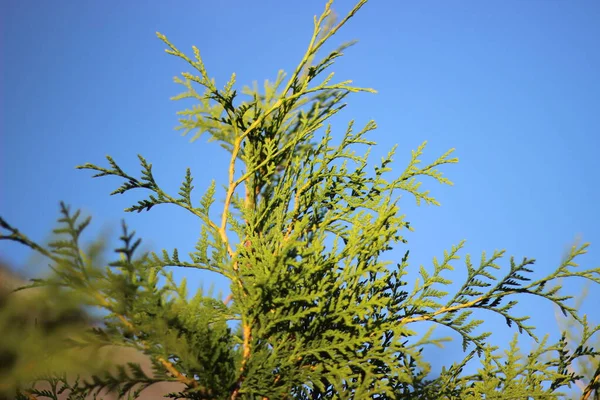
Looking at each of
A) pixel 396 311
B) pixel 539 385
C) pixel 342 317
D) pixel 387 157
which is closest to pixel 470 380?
pixel 539 385

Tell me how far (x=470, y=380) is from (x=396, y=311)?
3.61 ft

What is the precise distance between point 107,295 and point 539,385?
4007 millimetres

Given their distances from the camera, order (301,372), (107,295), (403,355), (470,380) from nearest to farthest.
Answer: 1. (107,295)
2. (301,372)
3. (403,355)
4. (470,380)

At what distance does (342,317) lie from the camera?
455 centimetres

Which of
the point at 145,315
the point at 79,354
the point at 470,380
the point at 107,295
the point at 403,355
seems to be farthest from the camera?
the point at 470,380

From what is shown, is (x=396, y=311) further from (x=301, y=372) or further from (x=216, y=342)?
(x=216, y=342)

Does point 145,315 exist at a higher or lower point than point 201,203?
lower

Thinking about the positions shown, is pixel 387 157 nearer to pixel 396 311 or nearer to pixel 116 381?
pixel 396 311

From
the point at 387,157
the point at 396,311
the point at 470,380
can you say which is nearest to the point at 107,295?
the point at 396,311

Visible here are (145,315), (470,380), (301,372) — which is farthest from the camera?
(470,380)

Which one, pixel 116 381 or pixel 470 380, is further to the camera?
pixel 470 380

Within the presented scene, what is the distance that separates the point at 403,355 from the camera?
4.92 m

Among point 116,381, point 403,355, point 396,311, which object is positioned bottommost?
point 116,381

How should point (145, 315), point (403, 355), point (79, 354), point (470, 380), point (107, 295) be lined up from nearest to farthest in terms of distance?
point (79, 354) → point (107, 295) → point (145, 315) → point (403, 355) → point (470, 380)
